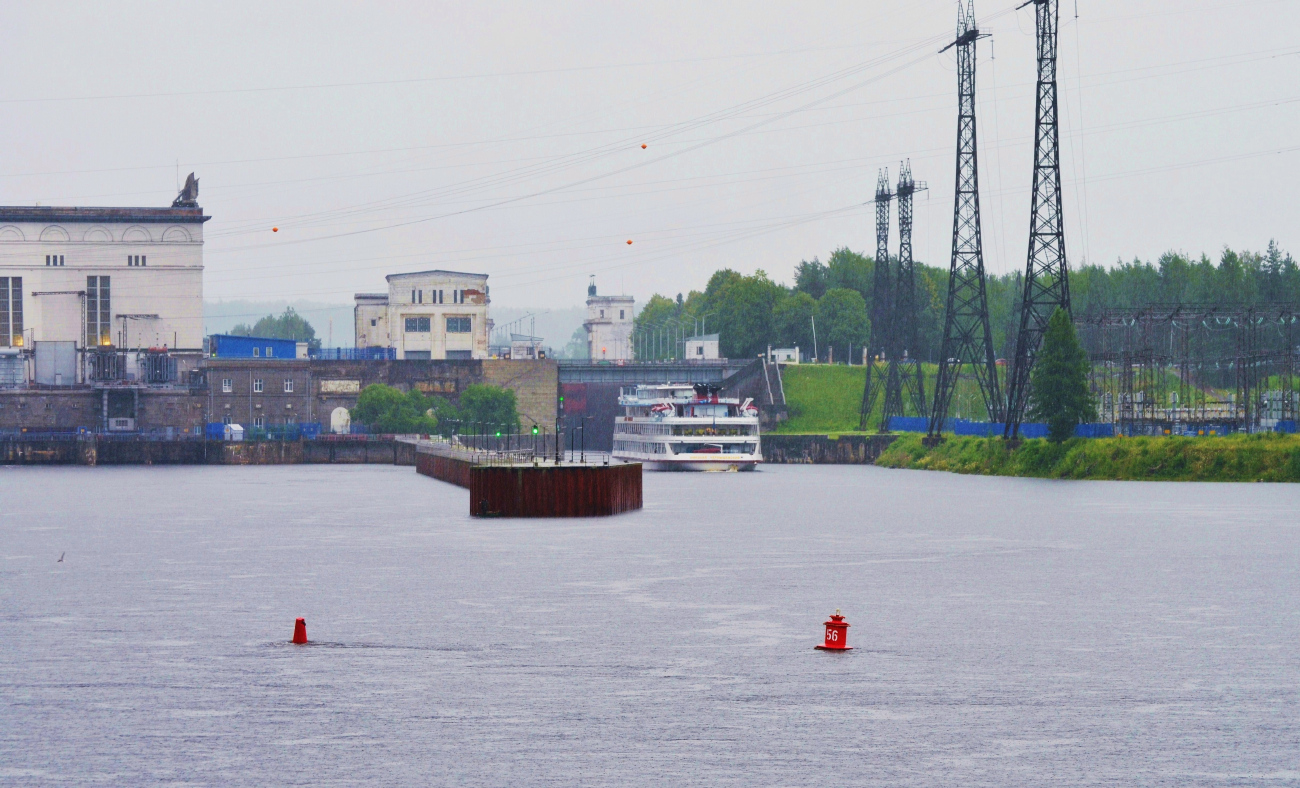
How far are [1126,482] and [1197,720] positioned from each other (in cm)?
8792

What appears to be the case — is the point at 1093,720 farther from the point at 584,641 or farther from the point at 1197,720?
the point at 584,641

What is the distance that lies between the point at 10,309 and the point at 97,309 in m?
8.44

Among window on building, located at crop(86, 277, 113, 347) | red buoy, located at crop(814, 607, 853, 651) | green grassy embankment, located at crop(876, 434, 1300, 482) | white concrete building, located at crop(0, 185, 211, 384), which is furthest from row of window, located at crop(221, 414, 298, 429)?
red buoy, located at crop(814, 607, 853, 651)

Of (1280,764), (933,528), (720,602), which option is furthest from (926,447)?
(1280,764)

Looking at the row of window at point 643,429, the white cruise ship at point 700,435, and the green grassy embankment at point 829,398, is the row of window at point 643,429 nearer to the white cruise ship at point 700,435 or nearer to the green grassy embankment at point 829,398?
the white cruise ship at point 700,435

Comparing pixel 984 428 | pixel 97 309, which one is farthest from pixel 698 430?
A: pixel 97 309

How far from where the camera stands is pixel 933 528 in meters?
76.7

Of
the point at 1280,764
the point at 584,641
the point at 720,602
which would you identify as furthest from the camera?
the point at 720,602

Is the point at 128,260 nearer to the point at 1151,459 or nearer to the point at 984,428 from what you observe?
the point at 984,428

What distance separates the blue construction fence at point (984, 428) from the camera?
4508 inches

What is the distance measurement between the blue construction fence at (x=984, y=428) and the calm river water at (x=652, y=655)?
123 feet

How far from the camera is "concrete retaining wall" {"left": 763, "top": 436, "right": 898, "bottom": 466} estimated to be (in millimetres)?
154500

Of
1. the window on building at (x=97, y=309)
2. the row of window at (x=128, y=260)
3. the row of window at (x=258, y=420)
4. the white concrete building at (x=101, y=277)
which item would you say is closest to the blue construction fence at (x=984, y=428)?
the row of window at (x=258, y=420)

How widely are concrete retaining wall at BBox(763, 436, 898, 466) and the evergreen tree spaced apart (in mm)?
37483
